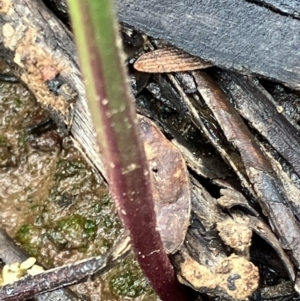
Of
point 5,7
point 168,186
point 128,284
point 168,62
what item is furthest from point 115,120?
point 128,284

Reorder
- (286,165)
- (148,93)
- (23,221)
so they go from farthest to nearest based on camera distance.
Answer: (23,221), (148,93), (286,165)

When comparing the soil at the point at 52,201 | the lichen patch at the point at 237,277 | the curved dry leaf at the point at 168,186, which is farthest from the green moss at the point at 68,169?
the lichen patch at the point at 237,277

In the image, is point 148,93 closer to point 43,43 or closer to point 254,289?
point 43,43

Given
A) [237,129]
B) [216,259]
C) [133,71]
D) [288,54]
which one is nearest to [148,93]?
[133,71]

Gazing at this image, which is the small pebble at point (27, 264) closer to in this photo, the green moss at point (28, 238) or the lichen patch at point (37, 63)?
the green moss at point (28, 238)

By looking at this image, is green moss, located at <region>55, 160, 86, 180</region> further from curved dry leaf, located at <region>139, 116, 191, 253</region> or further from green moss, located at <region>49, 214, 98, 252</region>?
curved dry leaf, located at <region>139, 116, 191, 253</region>

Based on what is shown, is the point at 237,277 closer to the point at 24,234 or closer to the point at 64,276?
the point at 64,276
